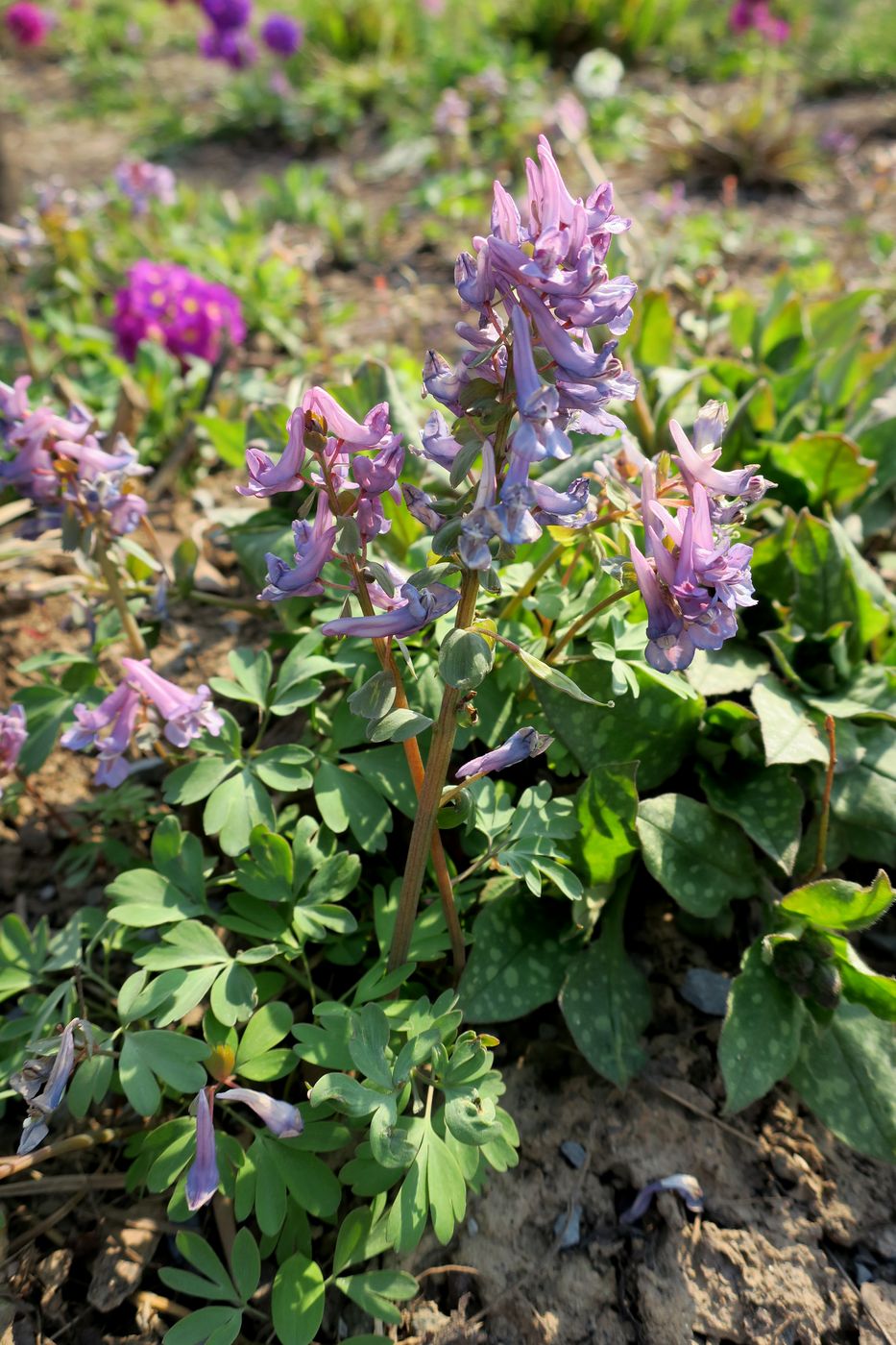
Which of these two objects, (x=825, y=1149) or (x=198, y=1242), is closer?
(x=198, y=1242)

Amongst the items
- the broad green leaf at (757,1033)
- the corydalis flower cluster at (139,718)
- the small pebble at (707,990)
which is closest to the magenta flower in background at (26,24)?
the corydalis flower cluster at (139,718)

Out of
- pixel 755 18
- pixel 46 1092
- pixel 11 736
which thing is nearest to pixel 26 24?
pixel 755 18

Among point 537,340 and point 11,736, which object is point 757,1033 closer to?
point 537,340

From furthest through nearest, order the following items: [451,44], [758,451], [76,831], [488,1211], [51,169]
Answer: [451,44], [51,169], [758,451], [76,831], [488,1211]

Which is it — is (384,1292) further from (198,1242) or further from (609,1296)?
(609,1296)

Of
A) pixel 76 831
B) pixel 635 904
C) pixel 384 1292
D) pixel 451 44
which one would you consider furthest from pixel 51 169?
pixel 384 1292

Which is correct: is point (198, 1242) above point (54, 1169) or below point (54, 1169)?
above

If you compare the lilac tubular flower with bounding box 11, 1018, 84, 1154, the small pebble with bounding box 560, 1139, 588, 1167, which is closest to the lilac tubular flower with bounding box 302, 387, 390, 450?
the lilac tubular flower with bounding box 11, 1018, 84, 1154
